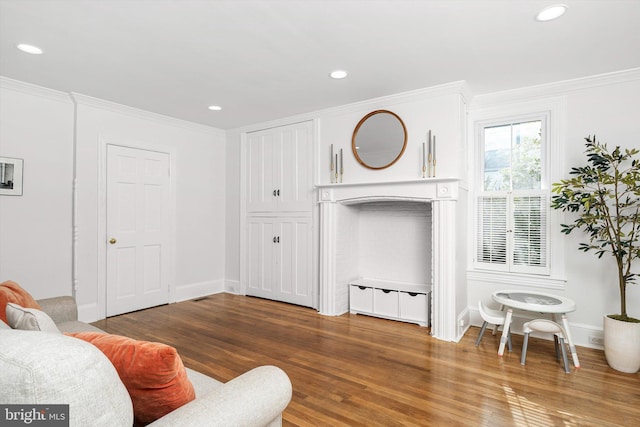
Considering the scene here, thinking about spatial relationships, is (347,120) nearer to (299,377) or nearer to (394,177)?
(394,177)

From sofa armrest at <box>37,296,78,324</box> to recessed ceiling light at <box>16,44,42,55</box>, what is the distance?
2.04 m

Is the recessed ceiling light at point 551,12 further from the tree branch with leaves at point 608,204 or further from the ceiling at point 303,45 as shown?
the tree branch with leaves at point 608,204

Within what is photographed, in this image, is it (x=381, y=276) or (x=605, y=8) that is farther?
(x=381, y=276)

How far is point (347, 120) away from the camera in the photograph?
4367mm

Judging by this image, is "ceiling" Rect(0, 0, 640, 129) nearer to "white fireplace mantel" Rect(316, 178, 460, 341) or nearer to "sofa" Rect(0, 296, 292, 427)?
"white fireplace mantel" Rect(316, 178, 460, 341)

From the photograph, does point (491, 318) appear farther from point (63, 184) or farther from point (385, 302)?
point (63, 184)

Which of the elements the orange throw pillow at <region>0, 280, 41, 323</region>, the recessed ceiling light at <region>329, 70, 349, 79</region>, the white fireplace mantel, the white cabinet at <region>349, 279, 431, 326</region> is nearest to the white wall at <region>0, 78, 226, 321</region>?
the orange throw pillow at <region>0, 280, 41, 323</region>

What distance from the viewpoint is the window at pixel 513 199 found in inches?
144

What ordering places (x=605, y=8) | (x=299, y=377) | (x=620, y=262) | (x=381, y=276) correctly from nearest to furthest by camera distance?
(x=605, y=8)
(x=299, y=377)
(x=620, y=262)
(x=381, y=276)

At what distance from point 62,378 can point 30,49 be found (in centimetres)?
322

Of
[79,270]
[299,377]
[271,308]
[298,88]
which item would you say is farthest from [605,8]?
[79,270]

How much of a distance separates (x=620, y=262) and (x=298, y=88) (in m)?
3.41

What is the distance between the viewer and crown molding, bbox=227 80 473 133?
3.59 m

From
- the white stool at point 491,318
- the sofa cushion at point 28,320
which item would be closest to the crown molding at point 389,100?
the white stool at point 491,318
